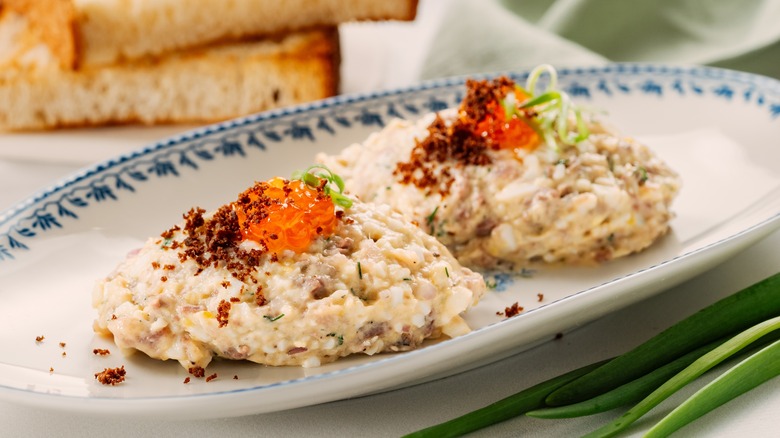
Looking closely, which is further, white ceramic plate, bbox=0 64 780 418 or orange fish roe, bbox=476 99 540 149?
orange fish roe, bbox=476 99 540 149

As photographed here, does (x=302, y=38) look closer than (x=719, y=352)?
No

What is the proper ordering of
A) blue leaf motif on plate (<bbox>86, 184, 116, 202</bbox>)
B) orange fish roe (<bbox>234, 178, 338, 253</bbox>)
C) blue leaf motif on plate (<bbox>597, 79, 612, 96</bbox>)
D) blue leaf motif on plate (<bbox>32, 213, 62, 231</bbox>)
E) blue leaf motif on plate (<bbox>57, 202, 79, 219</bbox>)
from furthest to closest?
blue leaf motif on plate (<bbox>597, 79, 612, 96</bbox>), blue leaf motif on plate (<bbox>86, 184, 116, 202</bbox>), blue leaf motif on plate (<bbox>57, 202, 79, 219</bbox>), blue leaf motif on plate (<bbox>32, 213, 62, 231</bbox>), orange fish roe (<bbox>234, 178, 338, 253</bbox>)

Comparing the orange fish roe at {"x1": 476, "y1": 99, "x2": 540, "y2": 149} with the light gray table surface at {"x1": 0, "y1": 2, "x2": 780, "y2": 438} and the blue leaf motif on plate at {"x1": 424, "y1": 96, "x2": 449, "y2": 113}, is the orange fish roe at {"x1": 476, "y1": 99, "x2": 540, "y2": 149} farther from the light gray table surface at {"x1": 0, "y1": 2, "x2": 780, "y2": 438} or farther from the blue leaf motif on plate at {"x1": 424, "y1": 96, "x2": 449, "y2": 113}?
the blue leaf motif on plate at {"x1": 424, "y1": 96, "x2": 449, "y2": 113}

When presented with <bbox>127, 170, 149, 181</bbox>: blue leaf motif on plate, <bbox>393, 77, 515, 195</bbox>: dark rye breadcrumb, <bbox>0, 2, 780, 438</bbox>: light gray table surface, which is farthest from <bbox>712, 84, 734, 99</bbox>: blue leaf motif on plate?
<bbox>127, 170, 149, 181</bbox>: blue leaf motif on plate

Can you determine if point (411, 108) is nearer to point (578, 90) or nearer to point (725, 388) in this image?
point (578, 90)

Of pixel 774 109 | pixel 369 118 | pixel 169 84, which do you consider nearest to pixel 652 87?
pixel 774 109

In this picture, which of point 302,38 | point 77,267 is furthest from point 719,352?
point 302,38

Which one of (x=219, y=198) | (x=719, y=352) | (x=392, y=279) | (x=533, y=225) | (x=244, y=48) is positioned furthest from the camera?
(x=244, y=48)

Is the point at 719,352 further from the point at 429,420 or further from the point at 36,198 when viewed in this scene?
the point at 36,198
